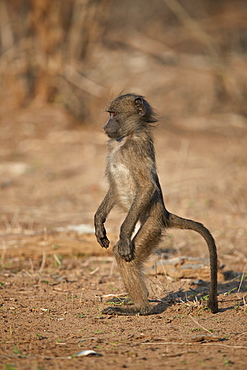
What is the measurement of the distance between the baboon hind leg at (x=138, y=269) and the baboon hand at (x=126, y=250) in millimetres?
61

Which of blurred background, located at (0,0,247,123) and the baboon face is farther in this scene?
blurred background, located at (0,0,247,123)

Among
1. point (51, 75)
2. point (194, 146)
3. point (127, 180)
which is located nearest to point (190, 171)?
point (194, 146)

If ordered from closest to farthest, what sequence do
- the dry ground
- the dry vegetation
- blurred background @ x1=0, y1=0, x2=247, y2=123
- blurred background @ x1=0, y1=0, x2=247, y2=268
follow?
the dry ground, the dry vegetation, blurred background @ x1=0, y1=0, x2=247, y2=268, blurred background @ x1=0, y1=0, x2=247, y2=123

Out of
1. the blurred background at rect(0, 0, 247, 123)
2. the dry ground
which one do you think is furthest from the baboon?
the blurred background at rect(0, 0, 247, 123)

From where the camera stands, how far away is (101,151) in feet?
36.0

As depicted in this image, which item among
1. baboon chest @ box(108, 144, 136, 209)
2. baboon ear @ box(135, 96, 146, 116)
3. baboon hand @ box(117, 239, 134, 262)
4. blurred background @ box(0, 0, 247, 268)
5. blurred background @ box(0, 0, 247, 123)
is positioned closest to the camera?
baboon hand @ box(117, 239, 134, 262)

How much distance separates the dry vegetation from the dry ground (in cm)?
2

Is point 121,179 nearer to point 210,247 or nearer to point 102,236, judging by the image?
point 102,236

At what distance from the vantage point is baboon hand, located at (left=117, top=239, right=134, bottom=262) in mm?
4305

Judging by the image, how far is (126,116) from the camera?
15.6ft

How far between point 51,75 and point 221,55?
12.9 feet

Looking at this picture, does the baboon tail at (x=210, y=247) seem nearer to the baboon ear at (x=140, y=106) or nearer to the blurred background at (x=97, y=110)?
the baboon ear at (x=140, y=106)

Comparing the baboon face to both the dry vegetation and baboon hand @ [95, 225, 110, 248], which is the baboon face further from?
baboon hand @ [95, 225, 110, 248]

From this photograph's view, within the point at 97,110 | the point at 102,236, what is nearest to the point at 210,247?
the point at 102,236
